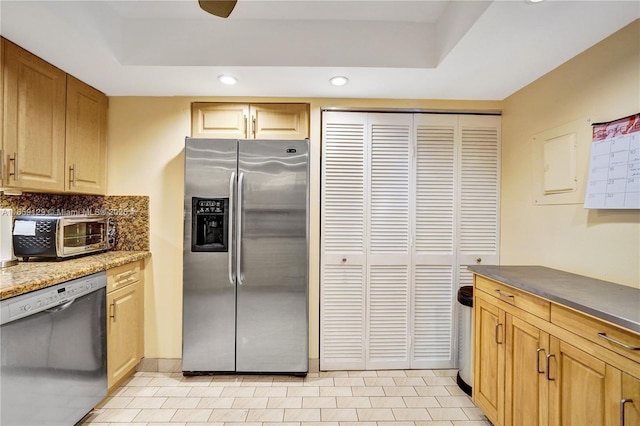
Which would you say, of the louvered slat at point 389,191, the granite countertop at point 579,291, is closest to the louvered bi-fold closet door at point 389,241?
the louvered slat at point 389,191

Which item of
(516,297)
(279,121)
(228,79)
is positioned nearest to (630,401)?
(516,297)

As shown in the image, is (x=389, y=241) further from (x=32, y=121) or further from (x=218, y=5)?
(x=32, y=121)

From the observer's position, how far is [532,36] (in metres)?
1.63

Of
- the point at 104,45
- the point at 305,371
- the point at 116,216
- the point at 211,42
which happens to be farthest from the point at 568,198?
the point at 116,216

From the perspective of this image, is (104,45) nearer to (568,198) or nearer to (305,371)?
(305,371)

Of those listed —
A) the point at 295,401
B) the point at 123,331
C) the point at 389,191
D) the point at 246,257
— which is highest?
the point at 389,191

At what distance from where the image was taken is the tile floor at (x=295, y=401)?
194cm

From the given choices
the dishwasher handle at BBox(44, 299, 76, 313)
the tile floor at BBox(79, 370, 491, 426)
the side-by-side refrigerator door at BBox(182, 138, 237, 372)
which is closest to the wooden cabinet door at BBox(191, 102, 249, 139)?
the side-by-side refrigerator door at BBox(182, 138, 237, 372)

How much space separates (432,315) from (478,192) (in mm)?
1112

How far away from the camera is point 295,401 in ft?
6.99

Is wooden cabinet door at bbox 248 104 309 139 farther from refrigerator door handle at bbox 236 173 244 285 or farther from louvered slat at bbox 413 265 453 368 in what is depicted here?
louvered slat at bbox 413 265 453 368

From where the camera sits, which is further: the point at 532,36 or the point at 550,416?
the point at 532,36

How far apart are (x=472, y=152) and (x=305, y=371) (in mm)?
2251

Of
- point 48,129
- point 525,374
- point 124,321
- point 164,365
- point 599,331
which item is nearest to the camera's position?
point 599,331
